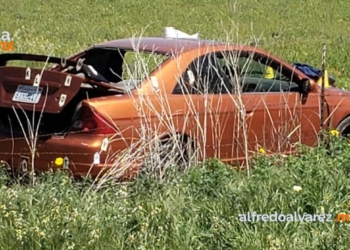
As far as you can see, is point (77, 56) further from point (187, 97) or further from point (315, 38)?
point (315, 38)

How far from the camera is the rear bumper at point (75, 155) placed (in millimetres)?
6695

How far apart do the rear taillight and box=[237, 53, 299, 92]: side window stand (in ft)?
5.69

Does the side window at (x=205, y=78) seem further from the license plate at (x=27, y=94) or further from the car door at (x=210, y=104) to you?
the license plate at (x=27, y=94)

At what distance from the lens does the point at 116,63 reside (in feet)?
27.4

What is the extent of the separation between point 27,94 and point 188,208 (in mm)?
2272

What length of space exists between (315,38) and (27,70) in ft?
64.7

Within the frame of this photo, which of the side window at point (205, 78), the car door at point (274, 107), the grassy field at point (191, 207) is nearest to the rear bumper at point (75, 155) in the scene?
the grassy field at point (191, 207)

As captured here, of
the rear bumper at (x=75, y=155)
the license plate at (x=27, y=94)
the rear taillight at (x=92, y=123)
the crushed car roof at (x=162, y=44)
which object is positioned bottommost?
the rear bumper at (x=75, y=155)

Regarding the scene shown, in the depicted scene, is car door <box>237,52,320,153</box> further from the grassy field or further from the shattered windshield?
the shattered windshield

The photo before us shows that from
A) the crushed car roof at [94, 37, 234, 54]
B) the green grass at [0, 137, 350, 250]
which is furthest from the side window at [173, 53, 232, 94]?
the green grass at [0, 137, 350, 250]

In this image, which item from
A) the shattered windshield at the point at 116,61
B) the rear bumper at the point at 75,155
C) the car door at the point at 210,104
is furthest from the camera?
the shattered windshield at the point at 116,61

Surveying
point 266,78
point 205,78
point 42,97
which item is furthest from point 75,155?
point 266,78

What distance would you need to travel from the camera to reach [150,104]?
22.7 feet

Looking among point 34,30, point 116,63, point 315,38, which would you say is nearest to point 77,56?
point 116,63
